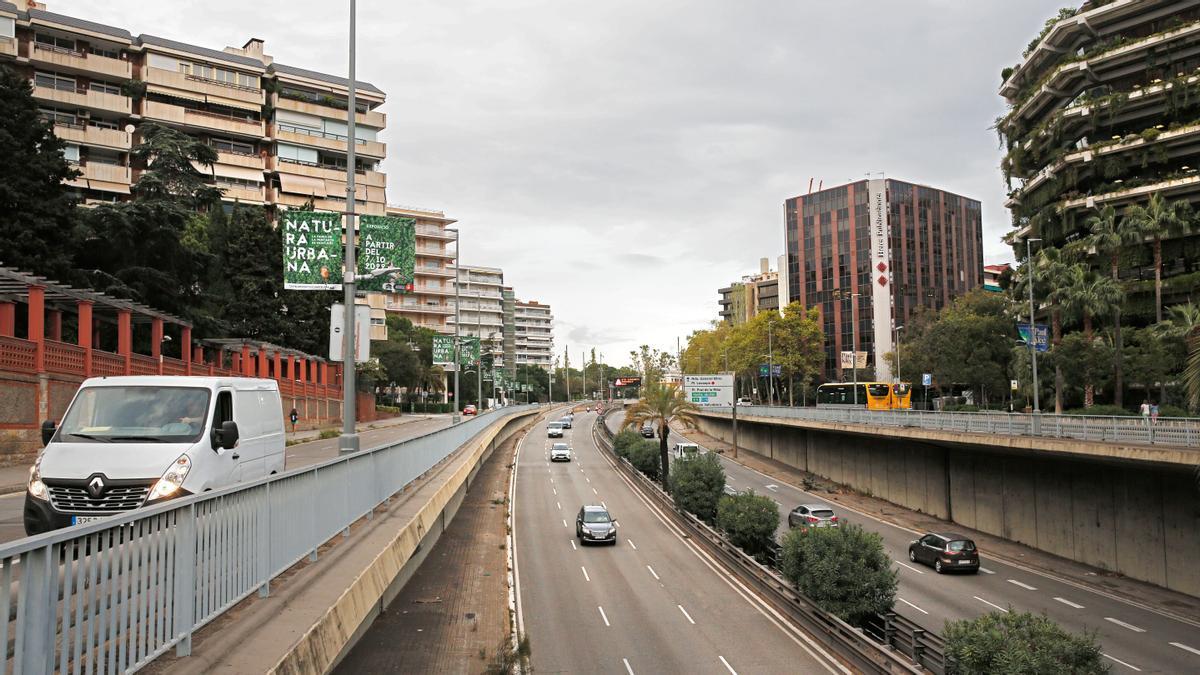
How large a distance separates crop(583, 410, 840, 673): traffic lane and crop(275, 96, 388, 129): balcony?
66.1 meters

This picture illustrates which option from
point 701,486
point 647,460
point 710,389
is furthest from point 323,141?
point 701,486

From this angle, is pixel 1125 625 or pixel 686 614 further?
pixel 686 614

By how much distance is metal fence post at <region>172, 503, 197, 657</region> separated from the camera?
5.96 meters

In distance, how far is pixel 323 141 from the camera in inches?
3588

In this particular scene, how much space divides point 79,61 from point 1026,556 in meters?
88.3

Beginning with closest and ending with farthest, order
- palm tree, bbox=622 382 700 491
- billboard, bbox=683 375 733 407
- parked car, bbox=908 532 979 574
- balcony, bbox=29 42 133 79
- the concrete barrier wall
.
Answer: the concrete barrier wall
parked car, bbox=908 532 979 574
palm tree, bbox=622 382 700 491
billboard, bbox=683 375 733 407
balcony, bbox=29 42 133 79

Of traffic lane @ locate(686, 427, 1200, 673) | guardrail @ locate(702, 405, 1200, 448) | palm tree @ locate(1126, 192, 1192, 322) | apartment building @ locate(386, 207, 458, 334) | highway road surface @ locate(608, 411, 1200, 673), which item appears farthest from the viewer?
apartment building @ locate(386, 207, 458, 334)

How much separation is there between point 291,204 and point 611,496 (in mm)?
56764

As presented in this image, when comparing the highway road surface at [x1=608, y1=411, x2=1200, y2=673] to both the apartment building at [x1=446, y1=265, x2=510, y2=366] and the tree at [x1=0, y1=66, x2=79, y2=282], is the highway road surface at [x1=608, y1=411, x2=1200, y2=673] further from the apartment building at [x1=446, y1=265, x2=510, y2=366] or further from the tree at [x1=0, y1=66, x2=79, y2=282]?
the apartment building at [x1=446, y1=265, x2=510, y2=366]

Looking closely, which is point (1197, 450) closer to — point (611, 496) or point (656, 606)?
point (656, 606)

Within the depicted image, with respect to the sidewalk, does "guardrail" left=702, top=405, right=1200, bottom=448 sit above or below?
above

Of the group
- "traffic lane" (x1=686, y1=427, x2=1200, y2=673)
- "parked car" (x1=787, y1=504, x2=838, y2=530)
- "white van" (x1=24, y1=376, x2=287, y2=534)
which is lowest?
"traffic lane" (x1=686, y1=427, x2=1200, y2=673)

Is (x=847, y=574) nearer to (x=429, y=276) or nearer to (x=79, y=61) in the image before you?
(x=79, y=61)

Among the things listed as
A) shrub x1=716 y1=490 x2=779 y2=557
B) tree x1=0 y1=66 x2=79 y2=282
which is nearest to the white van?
shrub x1=716 y1=490 x2=779 y2=557
